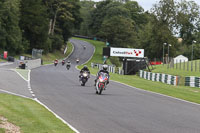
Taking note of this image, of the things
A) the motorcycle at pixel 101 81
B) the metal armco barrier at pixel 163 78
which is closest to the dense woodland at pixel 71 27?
the metal armco barrier at pixel 163 78

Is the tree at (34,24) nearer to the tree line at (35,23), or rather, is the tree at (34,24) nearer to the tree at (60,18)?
the tree line at (35,23)

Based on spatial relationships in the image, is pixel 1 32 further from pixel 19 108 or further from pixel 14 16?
pixel 19 108

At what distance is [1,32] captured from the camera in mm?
76500

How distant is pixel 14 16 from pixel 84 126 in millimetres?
74493

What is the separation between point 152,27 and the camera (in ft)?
334

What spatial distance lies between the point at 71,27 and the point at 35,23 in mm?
21687

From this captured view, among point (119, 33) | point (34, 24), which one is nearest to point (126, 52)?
point (34, 24)

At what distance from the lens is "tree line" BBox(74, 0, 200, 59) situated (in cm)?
10047

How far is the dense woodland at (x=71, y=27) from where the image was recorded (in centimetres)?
8244

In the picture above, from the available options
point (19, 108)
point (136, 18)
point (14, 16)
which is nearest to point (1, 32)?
point (14, 16)

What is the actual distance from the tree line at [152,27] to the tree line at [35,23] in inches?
407

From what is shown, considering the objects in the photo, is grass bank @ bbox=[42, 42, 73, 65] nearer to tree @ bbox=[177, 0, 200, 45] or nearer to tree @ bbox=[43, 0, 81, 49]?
tree @ bbox=[43, 0, 81, 49]

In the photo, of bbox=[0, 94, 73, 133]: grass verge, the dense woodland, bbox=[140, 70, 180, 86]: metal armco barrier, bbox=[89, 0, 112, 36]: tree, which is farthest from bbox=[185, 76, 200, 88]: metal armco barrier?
bbox=[89, 0, 112, 36]: tree

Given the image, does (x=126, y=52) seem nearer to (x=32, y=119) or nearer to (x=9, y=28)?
(x=9, y=28)
